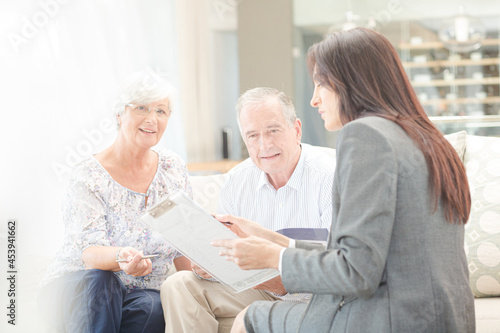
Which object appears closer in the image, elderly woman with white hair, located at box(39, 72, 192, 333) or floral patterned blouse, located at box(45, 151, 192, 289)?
elderly woman with white hair, located at box(39, 72, 192, 333)

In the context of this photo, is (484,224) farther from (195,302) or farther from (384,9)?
(384,9)

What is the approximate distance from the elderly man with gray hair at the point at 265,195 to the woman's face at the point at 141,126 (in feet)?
0.97

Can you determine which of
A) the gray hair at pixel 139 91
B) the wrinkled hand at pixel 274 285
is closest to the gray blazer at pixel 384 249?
the wrinkled hand at pixel 274 285

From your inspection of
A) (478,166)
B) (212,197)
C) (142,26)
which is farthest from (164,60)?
(478,166)

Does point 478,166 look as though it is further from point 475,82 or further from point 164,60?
point 475,82

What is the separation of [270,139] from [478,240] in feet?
2.68

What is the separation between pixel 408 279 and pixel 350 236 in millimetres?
150

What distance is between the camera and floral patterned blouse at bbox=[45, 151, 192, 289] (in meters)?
1.86

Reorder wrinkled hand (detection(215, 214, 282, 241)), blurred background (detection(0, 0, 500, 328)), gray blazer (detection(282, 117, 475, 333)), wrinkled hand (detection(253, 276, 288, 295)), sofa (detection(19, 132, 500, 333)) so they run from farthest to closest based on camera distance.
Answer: blurred background (detection(0, 0, 500, 328)) < sofa (detection(19, 132, 500, 333)) < wrinkled hand (detection(253, 276, 288, 295)) < wrinkled hand (detection(215, 214, 282, 241)) < gray blazer (detection(282, 117, 475, 333))

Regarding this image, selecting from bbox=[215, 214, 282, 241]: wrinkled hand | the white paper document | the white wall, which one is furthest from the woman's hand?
the white wall

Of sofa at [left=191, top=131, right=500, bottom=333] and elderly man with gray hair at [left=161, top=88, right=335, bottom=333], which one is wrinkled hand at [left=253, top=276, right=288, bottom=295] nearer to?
elderly man with gray hair at [left=161, top=88, right=335, bottom=333]

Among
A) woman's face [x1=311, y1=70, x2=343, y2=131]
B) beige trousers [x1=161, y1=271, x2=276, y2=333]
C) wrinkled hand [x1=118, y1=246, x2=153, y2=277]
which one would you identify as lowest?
beige trousers [x1=161, y1=271, x2=276, y2=333]

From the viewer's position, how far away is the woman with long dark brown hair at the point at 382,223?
3.63 feet

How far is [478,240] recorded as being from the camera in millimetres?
2047
